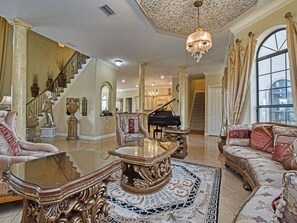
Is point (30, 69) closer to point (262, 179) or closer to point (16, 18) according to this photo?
point (16, 18)

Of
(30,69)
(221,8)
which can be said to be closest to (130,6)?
(221,8)

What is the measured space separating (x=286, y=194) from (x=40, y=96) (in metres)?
8.83

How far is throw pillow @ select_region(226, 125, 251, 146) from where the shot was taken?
344 cm

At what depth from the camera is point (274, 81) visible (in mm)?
3781

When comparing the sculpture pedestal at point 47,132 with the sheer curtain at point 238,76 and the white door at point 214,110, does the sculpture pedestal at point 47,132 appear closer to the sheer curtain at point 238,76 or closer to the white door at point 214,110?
the sheer curtain at point 238,76

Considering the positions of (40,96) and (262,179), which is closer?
(262,179)

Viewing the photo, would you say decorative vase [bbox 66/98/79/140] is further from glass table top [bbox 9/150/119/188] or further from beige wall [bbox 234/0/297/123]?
beige wall [bbox 234/0/297/123]

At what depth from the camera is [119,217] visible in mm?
1825

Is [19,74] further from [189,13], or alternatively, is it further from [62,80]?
[62,80]

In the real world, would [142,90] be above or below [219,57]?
below

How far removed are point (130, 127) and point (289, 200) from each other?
4226 mm

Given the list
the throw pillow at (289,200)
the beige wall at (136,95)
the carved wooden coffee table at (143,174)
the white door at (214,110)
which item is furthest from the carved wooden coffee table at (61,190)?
the beige wall at (136,95)

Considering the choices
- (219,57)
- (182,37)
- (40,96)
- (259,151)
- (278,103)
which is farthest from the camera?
(40,96)

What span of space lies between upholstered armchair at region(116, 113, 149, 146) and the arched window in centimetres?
294
